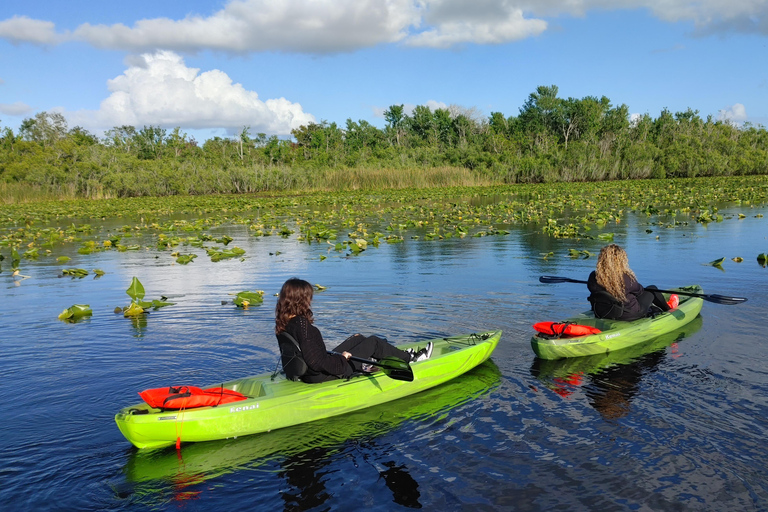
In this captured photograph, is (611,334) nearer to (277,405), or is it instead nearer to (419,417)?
(419,417)

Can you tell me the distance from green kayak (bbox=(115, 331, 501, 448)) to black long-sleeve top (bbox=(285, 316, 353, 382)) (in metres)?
0.11

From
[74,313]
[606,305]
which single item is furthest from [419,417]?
[74,313]

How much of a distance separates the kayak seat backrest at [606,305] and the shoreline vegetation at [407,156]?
36.4m

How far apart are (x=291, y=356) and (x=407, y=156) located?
168 ft

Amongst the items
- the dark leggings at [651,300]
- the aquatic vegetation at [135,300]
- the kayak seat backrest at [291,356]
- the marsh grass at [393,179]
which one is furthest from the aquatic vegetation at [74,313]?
the marsh grass at [393,179]

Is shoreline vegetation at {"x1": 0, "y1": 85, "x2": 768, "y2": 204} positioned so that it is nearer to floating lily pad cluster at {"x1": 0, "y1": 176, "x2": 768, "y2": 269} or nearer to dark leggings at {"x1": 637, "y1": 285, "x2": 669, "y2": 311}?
floating lily pad cluster at {"x1": 0, "y1": 176, "x2": 768, "y2": 269}

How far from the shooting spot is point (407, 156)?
55.8m

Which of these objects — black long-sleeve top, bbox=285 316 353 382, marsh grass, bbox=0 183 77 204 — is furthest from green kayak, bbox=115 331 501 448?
marsh grass, bbox=0 183 77 204

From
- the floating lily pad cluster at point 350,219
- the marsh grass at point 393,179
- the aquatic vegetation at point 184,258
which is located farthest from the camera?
the marsh grass at point 393,179

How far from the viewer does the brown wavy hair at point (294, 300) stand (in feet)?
18.3

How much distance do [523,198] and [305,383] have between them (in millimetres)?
28053

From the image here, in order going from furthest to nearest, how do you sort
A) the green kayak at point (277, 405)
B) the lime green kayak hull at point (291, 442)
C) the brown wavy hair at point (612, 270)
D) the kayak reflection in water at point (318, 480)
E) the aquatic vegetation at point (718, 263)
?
the aquatic vegetation at point (718, 263) → the brown wavy hair at point (612, 270) → the green kayak at point (277, 405) → the lime green kayak hull at point (291, 442) → the kayak reflection in water at point (318, 480)

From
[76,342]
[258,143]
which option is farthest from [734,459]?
[258,143]

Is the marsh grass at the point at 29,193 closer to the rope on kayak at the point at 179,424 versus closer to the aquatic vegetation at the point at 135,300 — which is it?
the aquatic vegetation at the point at 135,300
